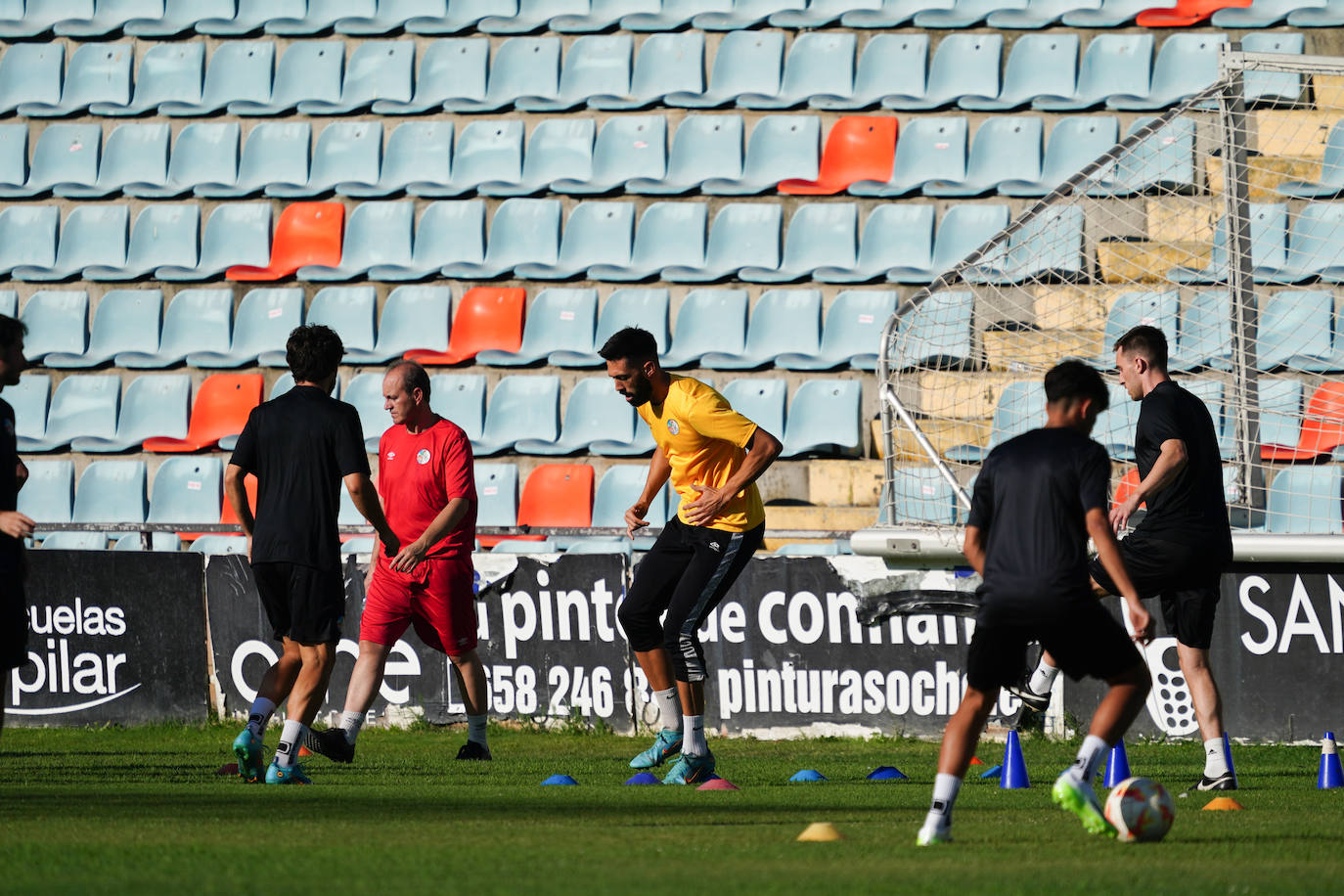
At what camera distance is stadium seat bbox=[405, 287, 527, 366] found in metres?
13.4

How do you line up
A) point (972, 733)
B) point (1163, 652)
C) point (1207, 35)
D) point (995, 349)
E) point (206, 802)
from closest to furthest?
point (972, 733) → point (206, 802) → point (1163, 652) → point (995, 349) → point (1207, 35)

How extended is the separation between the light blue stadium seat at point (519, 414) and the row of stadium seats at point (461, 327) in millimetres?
233

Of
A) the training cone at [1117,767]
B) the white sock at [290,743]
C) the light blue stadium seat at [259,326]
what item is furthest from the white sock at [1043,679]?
the light blue stadium seat at [259,326]

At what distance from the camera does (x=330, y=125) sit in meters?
14.9

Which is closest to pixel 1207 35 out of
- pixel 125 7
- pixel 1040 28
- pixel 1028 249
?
pixel 1040 28

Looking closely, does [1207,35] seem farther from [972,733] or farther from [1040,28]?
[972,733]

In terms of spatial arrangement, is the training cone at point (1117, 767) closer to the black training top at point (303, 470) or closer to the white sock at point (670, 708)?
the white sock at point (670, 708)

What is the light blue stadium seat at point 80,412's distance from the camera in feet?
45.3

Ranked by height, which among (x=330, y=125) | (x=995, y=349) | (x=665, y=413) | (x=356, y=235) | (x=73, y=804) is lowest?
(x=73, y=804)

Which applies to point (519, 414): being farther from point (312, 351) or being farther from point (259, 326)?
point (312, 351)

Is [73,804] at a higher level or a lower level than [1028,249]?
lower

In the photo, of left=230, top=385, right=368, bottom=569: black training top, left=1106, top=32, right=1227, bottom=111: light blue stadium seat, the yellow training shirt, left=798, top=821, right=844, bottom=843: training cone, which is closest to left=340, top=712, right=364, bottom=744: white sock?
left=230, top=385, right=368, bottom=569: black training top

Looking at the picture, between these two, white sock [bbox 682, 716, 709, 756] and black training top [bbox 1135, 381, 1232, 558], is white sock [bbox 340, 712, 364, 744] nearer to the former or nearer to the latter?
white sock [bbox 682, 716, 709, 756]

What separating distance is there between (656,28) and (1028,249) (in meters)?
4.30
